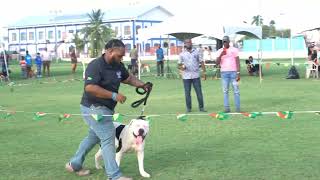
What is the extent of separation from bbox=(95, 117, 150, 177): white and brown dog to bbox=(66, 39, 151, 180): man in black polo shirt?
215mm

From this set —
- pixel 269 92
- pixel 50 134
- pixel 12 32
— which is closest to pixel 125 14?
pixel 12 32

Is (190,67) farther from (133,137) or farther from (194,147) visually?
(133,137)

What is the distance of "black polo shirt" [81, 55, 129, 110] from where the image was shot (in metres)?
6.46

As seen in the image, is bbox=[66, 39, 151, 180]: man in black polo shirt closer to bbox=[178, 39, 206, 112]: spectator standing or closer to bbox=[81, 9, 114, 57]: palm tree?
bbox=[178, 39, 206, 112]: spectator standing

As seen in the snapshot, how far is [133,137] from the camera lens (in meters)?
6.75

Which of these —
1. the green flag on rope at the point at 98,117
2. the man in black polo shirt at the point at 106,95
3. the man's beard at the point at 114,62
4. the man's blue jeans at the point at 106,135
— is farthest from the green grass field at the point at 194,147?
the man's beard at the point at 114,62

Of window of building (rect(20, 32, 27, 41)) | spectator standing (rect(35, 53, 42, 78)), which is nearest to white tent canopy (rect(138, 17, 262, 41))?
spectator standing (rect(35, 53, 42, 78))

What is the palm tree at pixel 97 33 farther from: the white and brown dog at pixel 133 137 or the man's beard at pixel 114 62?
the man's beard at pixel 114 62

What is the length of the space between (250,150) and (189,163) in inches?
50.1

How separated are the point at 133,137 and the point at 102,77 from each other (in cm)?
82

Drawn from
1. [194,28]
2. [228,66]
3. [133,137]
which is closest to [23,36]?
[194,28]

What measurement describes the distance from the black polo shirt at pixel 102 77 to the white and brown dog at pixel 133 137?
357 mm

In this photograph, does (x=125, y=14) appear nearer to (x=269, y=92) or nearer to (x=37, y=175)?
(x=269, y=92)

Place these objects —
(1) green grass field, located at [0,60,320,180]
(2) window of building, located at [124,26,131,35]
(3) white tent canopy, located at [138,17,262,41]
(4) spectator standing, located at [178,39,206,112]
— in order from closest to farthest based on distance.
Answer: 1. (1) green grass field, located at [0,60,320,180]
2. (4) spectator standing, located at [178,39,206,112]
3. (3) white tent canopy, located at [138,17,262,41]
4. (2) window of building, located at [124,26,131,35]
